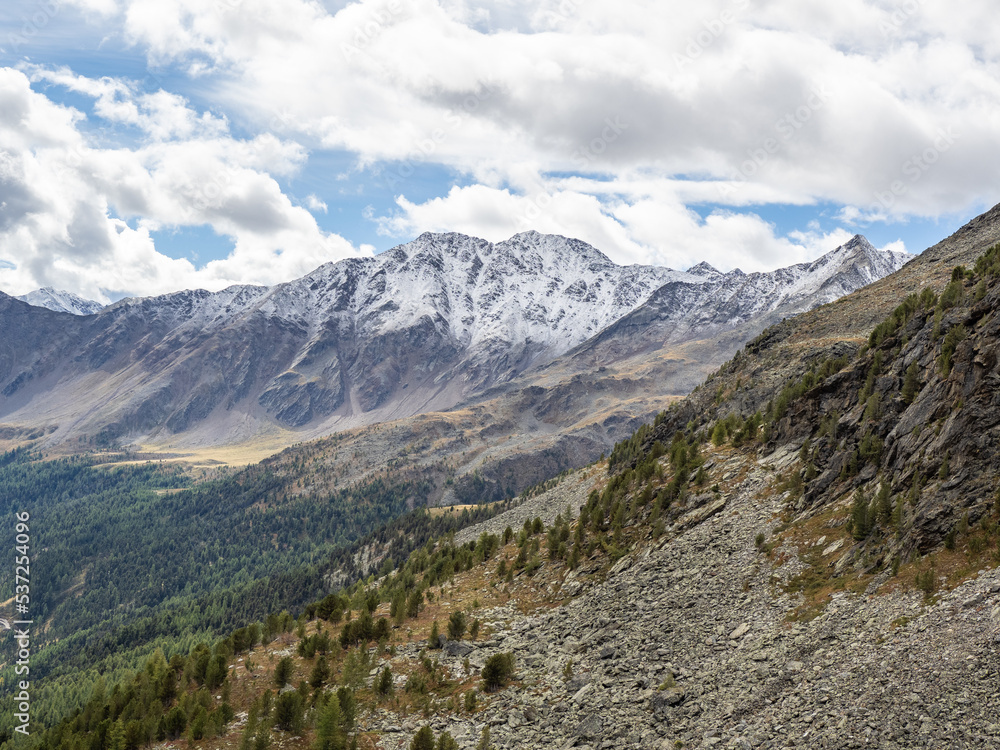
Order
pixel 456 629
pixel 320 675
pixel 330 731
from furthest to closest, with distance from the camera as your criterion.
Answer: pixel 456 629 → pixel 320 675 → pixel 330 731

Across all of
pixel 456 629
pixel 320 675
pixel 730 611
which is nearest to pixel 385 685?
pixel 320 675

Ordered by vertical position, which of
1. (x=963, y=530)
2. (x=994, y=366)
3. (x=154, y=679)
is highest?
(x=994, y=366)

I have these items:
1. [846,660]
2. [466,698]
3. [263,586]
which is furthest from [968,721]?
[263,586]

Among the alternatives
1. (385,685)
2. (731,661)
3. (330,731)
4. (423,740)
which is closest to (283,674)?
(385,685)

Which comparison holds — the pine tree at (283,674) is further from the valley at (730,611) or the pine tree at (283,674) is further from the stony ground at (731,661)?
the stony ground at (731,661)

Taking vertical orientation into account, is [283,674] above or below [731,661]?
below

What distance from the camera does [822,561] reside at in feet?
109

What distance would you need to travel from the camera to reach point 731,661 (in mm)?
28344

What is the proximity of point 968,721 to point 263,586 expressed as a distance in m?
202

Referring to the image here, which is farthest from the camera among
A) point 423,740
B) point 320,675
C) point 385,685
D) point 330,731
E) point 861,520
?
point 320,675

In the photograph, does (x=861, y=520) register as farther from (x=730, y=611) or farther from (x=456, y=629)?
(x=456, y=629)

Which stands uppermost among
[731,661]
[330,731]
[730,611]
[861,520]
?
[861,520]

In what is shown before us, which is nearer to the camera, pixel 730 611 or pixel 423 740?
pixel 423 740

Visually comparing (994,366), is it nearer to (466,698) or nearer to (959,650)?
(959,650)
